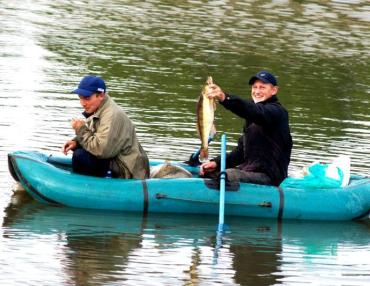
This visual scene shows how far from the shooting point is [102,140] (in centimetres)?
1266

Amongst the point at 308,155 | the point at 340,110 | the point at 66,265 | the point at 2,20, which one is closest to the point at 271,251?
the point at 66,265

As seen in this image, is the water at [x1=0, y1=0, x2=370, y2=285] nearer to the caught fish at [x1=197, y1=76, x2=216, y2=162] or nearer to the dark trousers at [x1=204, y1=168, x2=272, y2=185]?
the dark trousers at [x1=204, y1=168, x2=272, y2=185]

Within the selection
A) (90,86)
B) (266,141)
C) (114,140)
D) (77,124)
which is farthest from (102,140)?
(266,141)

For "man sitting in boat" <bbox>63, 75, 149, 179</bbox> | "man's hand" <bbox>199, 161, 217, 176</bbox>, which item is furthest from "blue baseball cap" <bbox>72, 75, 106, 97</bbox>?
"man's hand" <bbox>199, 161, 217, 176</bbox>

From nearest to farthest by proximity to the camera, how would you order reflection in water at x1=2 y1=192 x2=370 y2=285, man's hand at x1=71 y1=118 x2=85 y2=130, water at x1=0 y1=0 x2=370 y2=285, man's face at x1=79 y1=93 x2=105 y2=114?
reflection in water at x1=2 y1=192 x2=370 y2=285, water at x1=0 y1=0 x2=370 y2=285, man's hand at x1=71 y1=118 x2=85 y2=130, man's face at x1=79 y1=93 x2=105 y2=114

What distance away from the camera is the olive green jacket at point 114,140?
12.7 m

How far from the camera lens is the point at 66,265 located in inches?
426

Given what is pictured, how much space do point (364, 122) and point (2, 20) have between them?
37.9 ft

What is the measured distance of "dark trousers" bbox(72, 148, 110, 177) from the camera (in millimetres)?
12852

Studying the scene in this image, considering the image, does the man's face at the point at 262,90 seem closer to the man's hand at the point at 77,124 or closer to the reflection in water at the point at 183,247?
the reflection in water at the point at 183,247

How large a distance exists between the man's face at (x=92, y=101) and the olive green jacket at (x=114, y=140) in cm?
4

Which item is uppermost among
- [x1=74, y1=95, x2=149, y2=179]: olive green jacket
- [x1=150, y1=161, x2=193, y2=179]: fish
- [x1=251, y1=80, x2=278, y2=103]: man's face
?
[x1=251, y1=80, x2=278, y2=103]: man's face

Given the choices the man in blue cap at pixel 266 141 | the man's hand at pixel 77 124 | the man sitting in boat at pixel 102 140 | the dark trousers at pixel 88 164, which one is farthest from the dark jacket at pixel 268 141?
the man's hand at pixel 77 124

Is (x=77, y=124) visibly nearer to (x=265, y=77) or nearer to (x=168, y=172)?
(x=168, y=172)
